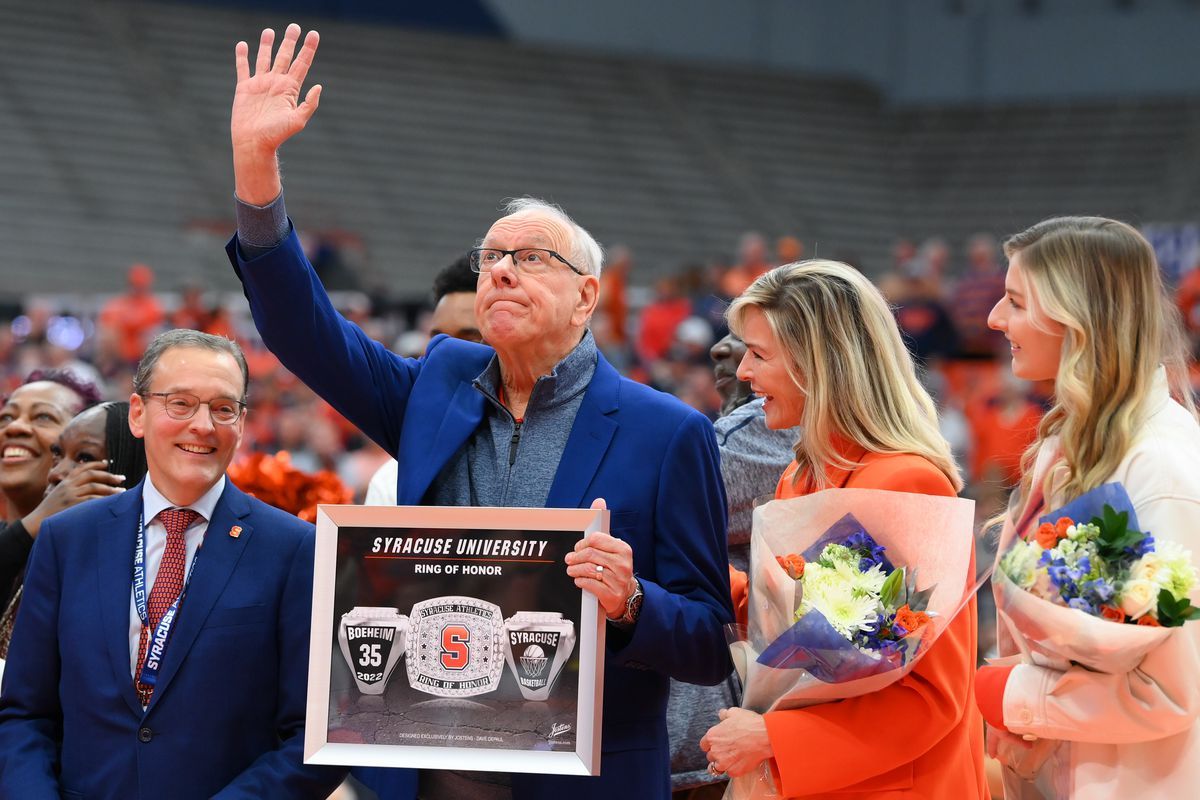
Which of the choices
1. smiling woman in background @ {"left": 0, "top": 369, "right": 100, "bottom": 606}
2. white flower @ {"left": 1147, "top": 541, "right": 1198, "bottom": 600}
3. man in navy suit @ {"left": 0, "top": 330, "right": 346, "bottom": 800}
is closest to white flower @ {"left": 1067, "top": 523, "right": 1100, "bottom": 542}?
white flower @ {"left": 1147, "top": 541, "right": 1198, "bottom": 600}

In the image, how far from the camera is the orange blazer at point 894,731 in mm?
2740

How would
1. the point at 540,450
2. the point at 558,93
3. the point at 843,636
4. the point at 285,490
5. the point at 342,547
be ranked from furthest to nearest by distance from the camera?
the point at 558,93, the point at 285,490, the point at 540,450, the point at 342,547, the point at 843,636

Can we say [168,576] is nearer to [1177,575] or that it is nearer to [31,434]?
[31,434]

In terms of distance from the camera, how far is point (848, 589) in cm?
265

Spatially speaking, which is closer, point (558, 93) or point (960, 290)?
point (960, 290)

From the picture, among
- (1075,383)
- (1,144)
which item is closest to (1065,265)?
(1075,383)

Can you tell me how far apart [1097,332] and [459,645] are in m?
1.25

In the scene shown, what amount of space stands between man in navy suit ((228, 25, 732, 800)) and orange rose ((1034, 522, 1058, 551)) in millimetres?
665

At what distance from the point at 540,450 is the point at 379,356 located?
419mm

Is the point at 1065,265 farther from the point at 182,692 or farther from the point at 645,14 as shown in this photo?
the point at 645,14

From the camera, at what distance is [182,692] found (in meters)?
2.89

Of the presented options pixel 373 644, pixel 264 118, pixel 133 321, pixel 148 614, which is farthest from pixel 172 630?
pixel 133 321

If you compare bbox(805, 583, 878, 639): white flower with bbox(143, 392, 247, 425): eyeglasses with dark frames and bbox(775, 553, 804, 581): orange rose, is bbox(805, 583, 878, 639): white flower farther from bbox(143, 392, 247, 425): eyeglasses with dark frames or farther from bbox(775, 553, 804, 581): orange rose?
bbox(143, 392, 247, 425): eyeglasses with dark frames

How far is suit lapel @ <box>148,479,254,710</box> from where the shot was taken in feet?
9.52
